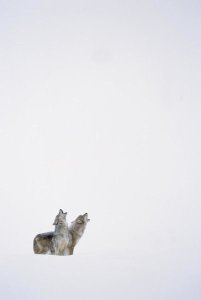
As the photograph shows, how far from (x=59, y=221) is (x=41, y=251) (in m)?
1.49

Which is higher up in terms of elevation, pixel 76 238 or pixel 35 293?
pixel 76 238

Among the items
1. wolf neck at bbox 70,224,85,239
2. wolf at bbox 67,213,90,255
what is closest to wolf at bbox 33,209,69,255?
wolf at bbox 67,213,90,255

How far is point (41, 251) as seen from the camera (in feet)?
60.4

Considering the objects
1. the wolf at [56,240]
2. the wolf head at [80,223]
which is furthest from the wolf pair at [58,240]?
the wolf head at [80,223]

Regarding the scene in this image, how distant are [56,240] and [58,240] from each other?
86 mm

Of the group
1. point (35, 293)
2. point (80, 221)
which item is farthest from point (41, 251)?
point (35, 293)

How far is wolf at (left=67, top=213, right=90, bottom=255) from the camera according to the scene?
1848 centimetres

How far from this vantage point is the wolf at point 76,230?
1848 centimetres

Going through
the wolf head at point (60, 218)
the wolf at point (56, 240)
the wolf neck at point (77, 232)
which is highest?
the wolf head at point (60, 218)

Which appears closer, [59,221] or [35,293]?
[35,293]

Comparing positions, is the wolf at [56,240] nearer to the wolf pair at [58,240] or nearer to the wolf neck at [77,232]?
the wolf pair at [58,240]

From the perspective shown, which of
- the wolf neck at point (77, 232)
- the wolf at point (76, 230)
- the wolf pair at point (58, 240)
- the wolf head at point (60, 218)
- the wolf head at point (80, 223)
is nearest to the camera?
the wolf pair at point (58, 240)

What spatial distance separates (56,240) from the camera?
18.1m

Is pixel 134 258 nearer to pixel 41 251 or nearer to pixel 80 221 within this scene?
pixel 80 221
